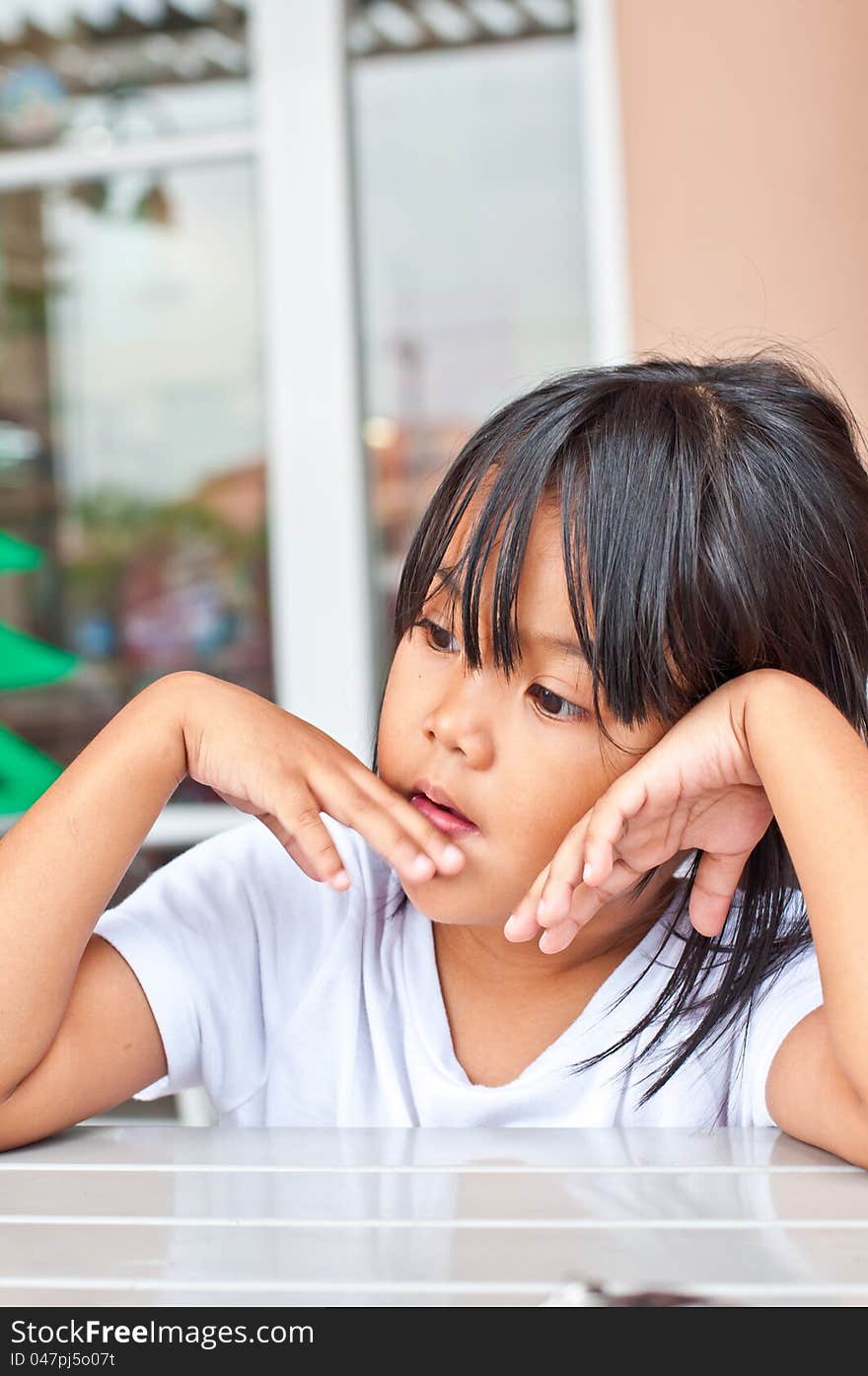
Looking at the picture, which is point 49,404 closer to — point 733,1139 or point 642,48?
point 642,48

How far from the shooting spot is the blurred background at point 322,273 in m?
2.07

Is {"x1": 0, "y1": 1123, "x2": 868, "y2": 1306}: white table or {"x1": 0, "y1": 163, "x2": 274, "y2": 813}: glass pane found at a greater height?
{"x1": 0, "y1": 163, "x2": 274, "y2": 813}: glass pane

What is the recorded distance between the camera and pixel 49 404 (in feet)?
13.6

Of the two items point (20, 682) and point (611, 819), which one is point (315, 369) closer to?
point (20, 682)

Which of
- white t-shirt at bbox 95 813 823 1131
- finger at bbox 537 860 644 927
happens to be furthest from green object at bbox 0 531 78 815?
finger at bbox 537 860 644 927

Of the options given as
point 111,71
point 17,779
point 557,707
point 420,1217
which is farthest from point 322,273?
point 420,1217

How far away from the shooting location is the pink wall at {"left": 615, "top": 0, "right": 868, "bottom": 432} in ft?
6.63

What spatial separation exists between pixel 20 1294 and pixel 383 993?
0.54m

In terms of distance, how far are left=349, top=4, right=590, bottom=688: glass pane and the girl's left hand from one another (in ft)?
6.82

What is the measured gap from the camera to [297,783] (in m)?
0.90

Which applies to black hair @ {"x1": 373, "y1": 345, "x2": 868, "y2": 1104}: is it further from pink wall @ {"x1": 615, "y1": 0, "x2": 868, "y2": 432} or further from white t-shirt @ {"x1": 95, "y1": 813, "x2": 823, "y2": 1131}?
pink wall @ {"x1": 615, "y1": 0, "x2": 868, "y2": 432}

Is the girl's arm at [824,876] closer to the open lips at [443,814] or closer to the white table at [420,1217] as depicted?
the white table at [420,1217]

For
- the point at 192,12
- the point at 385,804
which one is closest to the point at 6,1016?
the point at 385,804
